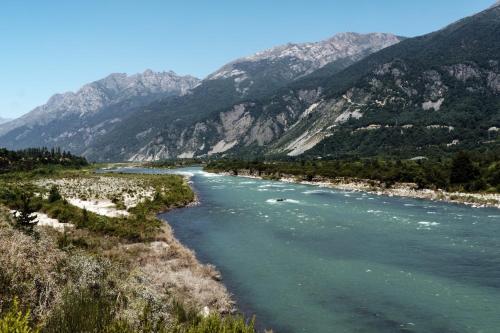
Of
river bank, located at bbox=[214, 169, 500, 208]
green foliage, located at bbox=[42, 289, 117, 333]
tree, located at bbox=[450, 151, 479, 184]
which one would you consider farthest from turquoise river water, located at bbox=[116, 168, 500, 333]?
tree, located at bbox=[450, 151, 479, 184]

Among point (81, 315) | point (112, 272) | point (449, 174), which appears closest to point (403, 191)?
point (449, 174)

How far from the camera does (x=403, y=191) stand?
3733 inches

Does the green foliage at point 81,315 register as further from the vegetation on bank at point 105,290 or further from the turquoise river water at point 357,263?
the turquoise river water at point 357,263

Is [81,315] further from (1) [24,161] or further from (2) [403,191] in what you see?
(1) [24,161]

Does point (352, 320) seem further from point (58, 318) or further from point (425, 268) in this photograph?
point (58, 318)

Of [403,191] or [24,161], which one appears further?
[24,161]

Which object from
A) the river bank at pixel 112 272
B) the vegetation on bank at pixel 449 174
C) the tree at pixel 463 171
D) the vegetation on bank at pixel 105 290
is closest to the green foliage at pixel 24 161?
the vegetation on bank at pixel 449 174

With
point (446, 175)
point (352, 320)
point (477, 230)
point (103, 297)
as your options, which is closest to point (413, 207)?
point (477, 230)

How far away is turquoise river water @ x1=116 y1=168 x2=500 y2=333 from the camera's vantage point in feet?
89.9

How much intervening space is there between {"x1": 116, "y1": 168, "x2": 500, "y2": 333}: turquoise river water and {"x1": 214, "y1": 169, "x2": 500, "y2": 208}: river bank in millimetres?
6435

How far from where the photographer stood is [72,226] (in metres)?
47.8

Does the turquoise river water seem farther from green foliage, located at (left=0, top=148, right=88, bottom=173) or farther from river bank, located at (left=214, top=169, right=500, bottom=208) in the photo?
green foliage, located at (left=0, top=148, right=88, bottom=173)

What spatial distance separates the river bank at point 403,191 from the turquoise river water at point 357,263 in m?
6.44

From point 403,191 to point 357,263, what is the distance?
60.2 metres
